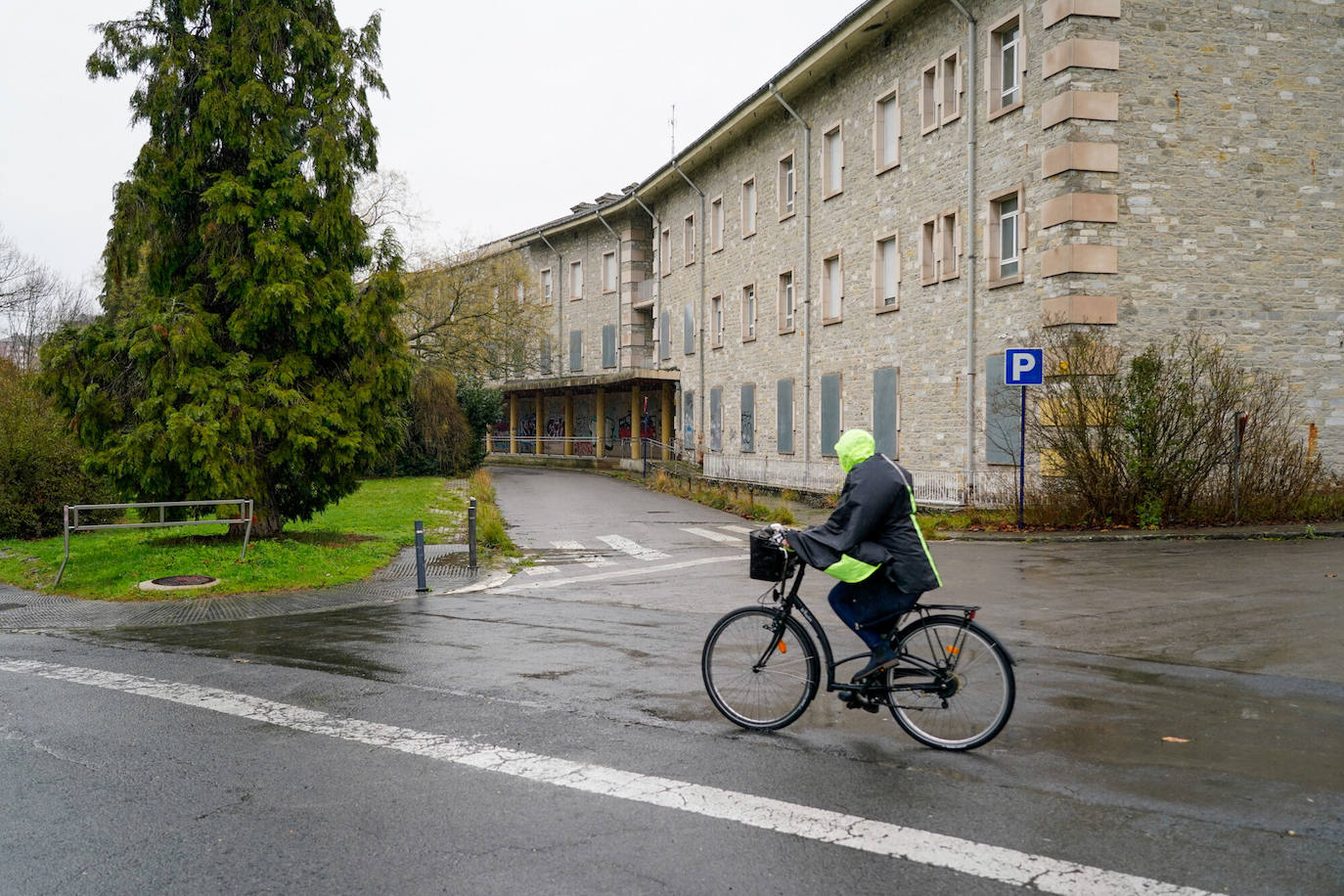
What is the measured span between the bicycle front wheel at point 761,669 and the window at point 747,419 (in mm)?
25973

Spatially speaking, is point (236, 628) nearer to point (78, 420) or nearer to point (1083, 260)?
point (78, 420)

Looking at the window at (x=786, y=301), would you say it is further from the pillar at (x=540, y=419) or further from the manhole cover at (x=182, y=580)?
the pillar at (x=540, y=419)

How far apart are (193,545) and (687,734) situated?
39.4 ft

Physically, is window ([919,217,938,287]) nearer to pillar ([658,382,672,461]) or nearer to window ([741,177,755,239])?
window ([741,177,755,239])

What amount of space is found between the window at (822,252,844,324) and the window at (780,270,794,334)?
2070 millimetres

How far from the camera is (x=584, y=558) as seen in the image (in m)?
16.6

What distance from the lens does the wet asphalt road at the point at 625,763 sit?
160 inches

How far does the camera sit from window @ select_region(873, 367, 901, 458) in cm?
2388

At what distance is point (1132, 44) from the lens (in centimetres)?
1909

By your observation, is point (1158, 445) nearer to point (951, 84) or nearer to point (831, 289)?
point (951, 84)

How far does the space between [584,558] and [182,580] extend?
5.75 metres

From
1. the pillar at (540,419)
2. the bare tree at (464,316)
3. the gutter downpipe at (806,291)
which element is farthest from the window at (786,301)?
the pillar at (540,419)

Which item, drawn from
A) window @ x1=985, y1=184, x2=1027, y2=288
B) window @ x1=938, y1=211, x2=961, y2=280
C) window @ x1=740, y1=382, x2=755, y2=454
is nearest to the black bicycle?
window @ x1=985, y1=184, x2=1027, y2=288

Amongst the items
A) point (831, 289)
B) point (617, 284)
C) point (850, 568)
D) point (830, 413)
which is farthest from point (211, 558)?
point (617, 284)
